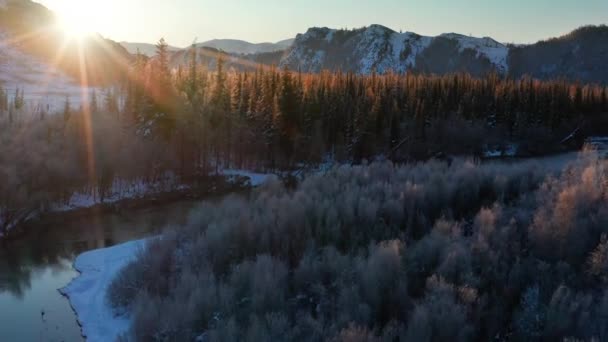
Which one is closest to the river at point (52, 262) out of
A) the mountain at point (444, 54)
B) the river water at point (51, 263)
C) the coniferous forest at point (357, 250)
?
the river water at point (51, 263)

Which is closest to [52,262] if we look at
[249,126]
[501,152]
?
[249,126]

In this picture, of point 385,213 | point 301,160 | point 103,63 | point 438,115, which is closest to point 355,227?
point 385,213

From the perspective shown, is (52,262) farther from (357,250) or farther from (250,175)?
(250,175)

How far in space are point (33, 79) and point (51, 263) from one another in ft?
284

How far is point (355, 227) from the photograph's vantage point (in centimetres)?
1333

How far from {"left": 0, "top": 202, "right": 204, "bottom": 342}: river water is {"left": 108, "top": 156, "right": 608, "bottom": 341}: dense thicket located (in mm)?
2111

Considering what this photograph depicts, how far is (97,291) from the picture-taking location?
51.0 ft

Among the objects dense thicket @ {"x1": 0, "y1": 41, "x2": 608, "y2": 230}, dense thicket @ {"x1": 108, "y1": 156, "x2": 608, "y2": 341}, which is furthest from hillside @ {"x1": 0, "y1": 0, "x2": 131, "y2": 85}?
dense thicket @ {"x1": 108, "y1": 156, "x2": 608, "y2": 341}

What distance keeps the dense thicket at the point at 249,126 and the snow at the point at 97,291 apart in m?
8.99

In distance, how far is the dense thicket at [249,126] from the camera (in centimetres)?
3177

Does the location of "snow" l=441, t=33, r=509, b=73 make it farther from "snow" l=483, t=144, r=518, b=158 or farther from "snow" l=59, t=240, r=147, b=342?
"snow" l=59, t=240, r=147, b=342

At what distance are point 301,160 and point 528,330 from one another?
39423mm

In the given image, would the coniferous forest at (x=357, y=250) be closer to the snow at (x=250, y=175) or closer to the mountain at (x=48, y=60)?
the snow at (x=250, y=175)

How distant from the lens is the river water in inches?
542
